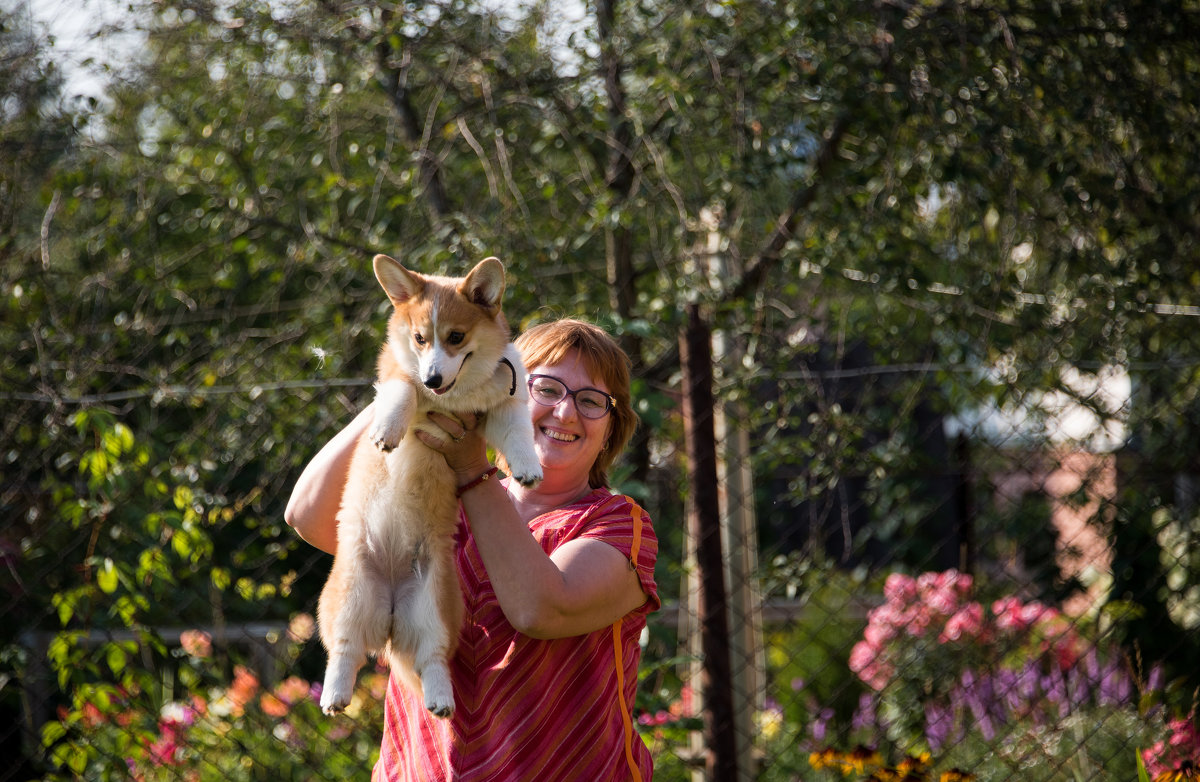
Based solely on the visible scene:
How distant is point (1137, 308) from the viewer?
3.62 m

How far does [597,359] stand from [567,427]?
172mm

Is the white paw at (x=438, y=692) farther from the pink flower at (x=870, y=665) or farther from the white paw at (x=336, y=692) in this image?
the pink flower at (x=870, y=665)

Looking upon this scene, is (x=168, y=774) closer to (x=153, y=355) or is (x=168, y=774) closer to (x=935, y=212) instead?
(x=153, y=355)

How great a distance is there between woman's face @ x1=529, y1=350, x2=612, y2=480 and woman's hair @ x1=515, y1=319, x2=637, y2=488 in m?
0.02

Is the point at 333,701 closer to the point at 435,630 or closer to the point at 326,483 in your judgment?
the point at 435,630

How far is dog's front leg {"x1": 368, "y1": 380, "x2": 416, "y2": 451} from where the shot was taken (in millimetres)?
2045

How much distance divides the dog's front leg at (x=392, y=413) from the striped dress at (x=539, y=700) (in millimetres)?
369

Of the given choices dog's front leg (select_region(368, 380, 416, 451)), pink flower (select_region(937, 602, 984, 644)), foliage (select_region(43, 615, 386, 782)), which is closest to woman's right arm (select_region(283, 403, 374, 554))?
dog's front leg (select_region(368, 380, 416, 451))

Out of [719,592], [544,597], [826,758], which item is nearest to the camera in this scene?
[544,597]

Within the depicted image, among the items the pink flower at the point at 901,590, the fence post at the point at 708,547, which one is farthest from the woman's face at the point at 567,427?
the pink flower at the point at 901,590

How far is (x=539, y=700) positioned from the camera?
198cm

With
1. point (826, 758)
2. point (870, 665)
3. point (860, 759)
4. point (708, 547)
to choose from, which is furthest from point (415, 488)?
point (870, 665)

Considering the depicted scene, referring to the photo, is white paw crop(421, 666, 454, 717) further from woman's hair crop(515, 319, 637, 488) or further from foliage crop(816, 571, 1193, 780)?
foliage crop(816, 571, 1193, 780)

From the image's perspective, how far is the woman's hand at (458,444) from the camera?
208cm
